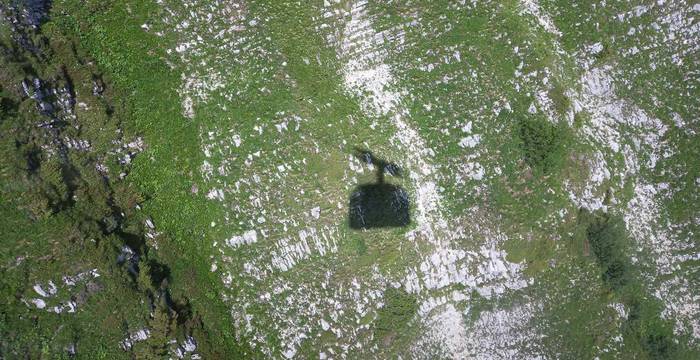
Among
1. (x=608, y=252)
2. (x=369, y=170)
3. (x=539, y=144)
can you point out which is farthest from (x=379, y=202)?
(x=608, y=252)

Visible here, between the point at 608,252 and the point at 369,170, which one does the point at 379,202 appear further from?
the point at 608,252

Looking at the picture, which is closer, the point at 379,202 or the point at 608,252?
the point at 379,202

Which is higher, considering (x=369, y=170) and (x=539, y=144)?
(x=369, y=170)

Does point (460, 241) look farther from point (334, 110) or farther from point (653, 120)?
point (653, 120)

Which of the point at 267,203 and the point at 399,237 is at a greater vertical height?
the point at 267,203

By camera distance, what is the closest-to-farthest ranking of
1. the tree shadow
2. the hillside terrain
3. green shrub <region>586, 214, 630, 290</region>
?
the hillside terrain < the tree shadow < green shrub <region>586, 214, 630, 290</region>

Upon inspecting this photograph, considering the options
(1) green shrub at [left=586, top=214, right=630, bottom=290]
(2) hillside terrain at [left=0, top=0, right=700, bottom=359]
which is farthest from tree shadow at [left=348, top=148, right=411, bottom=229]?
(1) green shrub at [left=586, top=214, right=630, bottom=290]

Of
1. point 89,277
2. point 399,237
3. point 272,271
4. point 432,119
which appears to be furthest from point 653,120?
point 89,277

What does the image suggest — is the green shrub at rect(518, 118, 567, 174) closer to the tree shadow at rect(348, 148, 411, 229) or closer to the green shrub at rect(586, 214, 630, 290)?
the green shrub at rect(586, 214, 630, 290)

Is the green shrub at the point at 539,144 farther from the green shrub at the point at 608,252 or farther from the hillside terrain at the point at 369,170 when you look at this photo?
the green shrub at the point at 608,252
